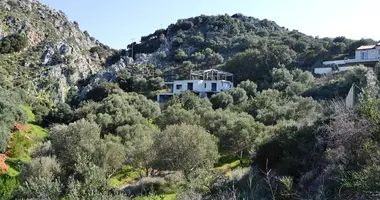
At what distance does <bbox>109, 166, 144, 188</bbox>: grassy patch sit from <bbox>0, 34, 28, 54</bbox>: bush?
170ft

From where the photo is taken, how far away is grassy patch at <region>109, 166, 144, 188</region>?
31453 millimetres

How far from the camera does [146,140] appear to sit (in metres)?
31.2

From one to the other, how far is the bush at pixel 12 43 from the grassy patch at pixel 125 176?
170ft

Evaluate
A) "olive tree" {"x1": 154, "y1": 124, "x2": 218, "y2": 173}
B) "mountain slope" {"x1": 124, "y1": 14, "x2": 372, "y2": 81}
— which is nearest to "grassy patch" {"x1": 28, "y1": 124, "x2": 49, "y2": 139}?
"olive tree" {"x1": 154, "y1": 124, "x2": 218, "y2": 173}

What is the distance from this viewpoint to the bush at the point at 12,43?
242ft

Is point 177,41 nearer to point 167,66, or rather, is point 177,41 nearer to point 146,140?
point 167,66

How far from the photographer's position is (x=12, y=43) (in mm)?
75250

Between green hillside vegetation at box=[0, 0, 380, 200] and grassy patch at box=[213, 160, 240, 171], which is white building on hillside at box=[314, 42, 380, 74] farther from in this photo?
grassy patch at box=[213, 160, 240, 171]

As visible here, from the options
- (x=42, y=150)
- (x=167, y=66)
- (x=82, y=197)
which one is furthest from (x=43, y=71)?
(x=82, y=197)

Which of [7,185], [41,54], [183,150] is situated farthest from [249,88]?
[41,54]

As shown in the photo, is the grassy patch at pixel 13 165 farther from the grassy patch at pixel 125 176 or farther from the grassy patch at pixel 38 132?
the grassy patch at pixel 38 132

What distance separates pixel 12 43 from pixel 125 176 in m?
54.9

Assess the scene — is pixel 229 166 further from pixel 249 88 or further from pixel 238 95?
pixel 249 88

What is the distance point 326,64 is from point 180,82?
976 inches
